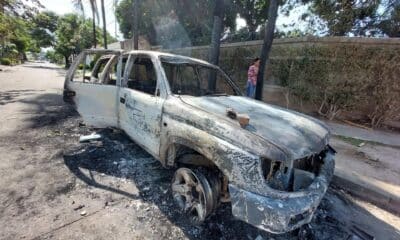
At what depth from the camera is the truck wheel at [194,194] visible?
2656 mm

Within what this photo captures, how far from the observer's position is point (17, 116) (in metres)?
6.63

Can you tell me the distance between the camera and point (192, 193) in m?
2.98

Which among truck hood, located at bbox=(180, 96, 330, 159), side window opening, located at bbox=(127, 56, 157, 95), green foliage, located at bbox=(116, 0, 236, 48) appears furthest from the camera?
green foliage, located at bbox=(116, 0, 236, 48)

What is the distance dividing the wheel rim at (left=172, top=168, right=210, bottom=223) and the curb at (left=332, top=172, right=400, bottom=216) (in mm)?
2695

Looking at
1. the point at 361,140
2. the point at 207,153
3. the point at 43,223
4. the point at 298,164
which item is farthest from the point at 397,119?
the point at 43,223

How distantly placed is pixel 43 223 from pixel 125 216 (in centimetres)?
85

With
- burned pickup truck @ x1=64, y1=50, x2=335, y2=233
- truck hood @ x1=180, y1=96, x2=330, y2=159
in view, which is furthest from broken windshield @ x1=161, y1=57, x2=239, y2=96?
truck hood @ x1=180, y1=96, x2=330, y2=159

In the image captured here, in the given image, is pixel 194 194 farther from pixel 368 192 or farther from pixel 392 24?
pixel 392 24

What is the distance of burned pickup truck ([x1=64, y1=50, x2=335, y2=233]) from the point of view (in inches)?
87.4

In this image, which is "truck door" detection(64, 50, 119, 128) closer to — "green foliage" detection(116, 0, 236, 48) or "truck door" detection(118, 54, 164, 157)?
"truck door" detection(118, 54, 164, 157)

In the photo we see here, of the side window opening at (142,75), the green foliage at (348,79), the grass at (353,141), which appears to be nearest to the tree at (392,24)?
the green foliage at (348,79)

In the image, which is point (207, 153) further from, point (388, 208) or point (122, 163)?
point (388, 208)

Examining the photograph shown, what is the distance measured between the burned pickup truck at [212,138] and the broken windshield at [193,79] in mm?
18

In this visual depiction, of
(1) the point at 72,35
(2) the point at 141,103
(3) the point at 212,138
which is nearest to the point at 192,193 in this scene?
(3) the point at 212,138
